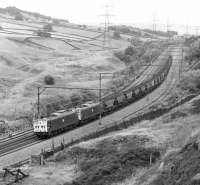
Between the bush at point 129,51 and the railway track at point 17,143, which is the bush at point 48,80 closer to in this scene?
the railway track at point 17,143

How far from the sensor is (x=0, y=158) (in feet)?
159

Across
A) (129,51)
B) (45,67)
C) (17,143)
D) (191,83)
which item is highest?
(129,51)

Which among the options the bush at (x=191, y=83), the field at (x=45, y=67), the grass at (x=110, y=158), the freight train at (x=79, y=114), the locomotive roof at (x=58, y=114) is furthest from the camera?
the bush at (x=191, y=83)

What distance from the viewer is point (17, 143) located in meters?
55.2

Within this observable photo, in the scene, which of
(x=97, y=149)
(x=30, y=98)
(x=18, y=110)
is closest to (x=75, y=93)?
(x=30, y=98)

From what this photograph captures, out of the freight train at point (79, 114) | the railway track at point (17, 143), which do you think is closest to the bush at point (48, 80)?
the freight train at point (79, 114)

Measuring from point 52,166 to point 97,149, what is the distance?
17.3 ft

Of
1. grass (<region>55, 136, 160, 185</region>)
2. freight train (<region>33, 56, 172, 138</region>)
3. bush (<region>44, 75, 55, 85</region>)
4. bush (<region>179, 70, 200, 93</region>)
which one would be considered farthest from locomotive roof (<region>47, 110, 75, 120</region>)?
bush (<region>44, 75, 55, 85</region>)

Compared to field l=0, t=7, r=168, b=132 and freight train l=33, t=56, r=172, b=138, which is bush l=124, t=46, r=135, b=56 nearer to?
field l=0, t=7, r=168, b=132

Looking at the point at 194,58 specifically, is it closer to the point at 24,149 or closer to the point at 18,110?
the point at 18,110

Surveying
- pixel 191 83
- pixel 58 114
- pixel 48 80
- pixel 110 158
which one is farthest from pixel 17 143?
pixel 48 80

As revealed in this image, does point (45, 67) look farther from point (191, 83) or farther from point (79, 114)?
point (79, 114)

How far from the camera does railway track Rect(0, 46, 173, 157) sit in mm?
51966

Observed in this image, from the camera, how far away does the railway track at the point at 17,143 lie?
5197cm
